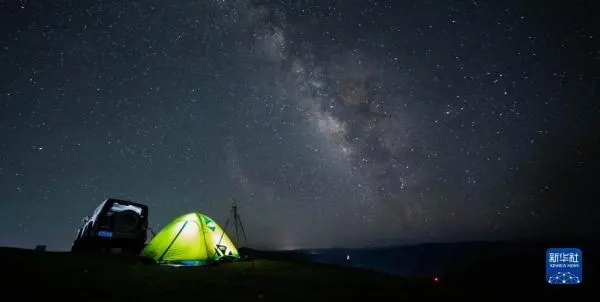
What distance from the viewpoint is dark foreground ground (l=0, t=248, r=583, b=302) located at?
8.79 m

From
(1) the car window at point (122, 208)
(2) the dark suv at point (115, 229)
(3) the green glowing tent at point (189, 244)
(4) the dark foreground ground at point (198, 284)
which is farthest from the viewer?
(1) the car window at point (122, 208)

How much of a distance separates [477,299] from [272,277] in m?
5.56

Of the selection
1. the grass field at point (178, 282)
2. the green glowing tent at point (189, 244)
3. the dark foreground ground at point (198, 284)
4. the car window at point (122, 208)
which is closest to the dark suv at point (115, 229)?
the car window at point (122, 208)

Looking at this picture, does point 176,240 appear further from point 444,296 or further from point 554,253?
point 554,253

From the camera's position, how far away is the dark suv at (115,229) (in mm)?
17562

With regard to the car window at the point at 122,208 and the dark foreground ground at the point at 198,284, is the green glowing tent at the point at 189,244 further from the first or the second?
the car window at the point at 122,208

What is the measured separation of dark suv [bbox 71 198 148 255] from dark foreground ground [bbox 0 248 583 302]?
10.5ft

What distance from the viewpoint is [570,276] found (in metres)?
12.1

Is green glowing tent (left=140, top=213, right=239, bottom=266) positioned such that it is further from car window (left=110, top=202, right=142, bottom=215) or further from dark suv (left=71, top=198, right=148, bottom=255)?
car window (left=110, top=202, right=142, bottom=215)

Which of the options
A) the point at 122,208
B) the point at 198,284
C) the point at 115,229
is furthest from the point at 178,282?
the point at 122,208

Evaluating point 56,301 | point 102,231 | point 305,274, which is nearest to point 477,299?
point 305,274

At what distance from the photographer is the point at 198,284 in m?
10.3

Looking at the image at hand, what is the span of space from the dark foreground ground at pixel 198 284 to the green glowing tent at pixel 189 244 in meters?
0.65

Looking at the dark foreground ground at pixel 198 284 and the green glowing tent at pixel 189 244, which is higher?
the green glowing tent at pixel 189 244
